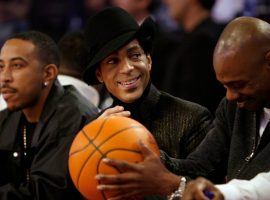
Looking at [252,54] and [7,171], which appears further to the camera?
[7,171]

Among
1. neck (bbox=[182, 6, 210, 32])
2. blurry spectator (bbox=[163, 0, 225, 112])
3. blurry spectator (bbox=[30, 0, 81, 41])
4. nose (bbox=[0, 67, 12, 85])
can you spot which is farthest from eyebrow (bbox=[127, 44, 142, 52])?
blurry spectator (bbox=[30, 0, 81, 41])

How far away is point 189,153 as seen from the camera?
3.93 metres

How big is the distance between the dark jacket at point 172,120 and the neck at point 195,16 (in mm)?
1670

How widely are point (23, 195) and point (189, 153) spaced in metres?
0.97

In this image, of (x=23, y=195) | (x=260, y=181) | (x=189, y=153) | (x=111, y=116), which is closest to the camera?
(x=260, y=181)

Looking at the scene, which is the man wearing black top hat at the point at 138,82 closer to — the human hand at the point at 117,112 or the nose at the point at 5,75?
the human hand at the point at 117,112

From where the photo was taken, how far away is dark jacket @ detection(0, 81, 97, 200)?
4277 mm

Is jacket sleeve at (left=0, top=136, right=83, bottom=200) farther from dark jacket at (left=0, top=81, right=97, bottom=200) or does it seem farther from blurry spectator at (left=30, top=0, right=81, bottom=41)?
blurry spectator at (left=30, top=0, right=81, bottom=41)

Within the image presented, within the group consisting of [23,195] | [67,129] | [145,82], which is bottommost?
[23,195]

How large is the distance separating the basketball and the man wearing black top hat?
22.0 inches

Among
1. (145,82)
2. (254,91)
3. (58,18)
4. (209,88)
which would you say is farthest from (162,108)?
(58,18)

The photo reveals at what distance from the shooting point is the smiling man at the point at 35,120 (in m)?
4.30

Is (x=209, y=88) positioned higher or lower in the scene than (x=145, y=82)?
lower

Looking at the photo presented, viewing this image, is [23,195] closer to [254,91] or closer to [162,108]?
[162,108]
